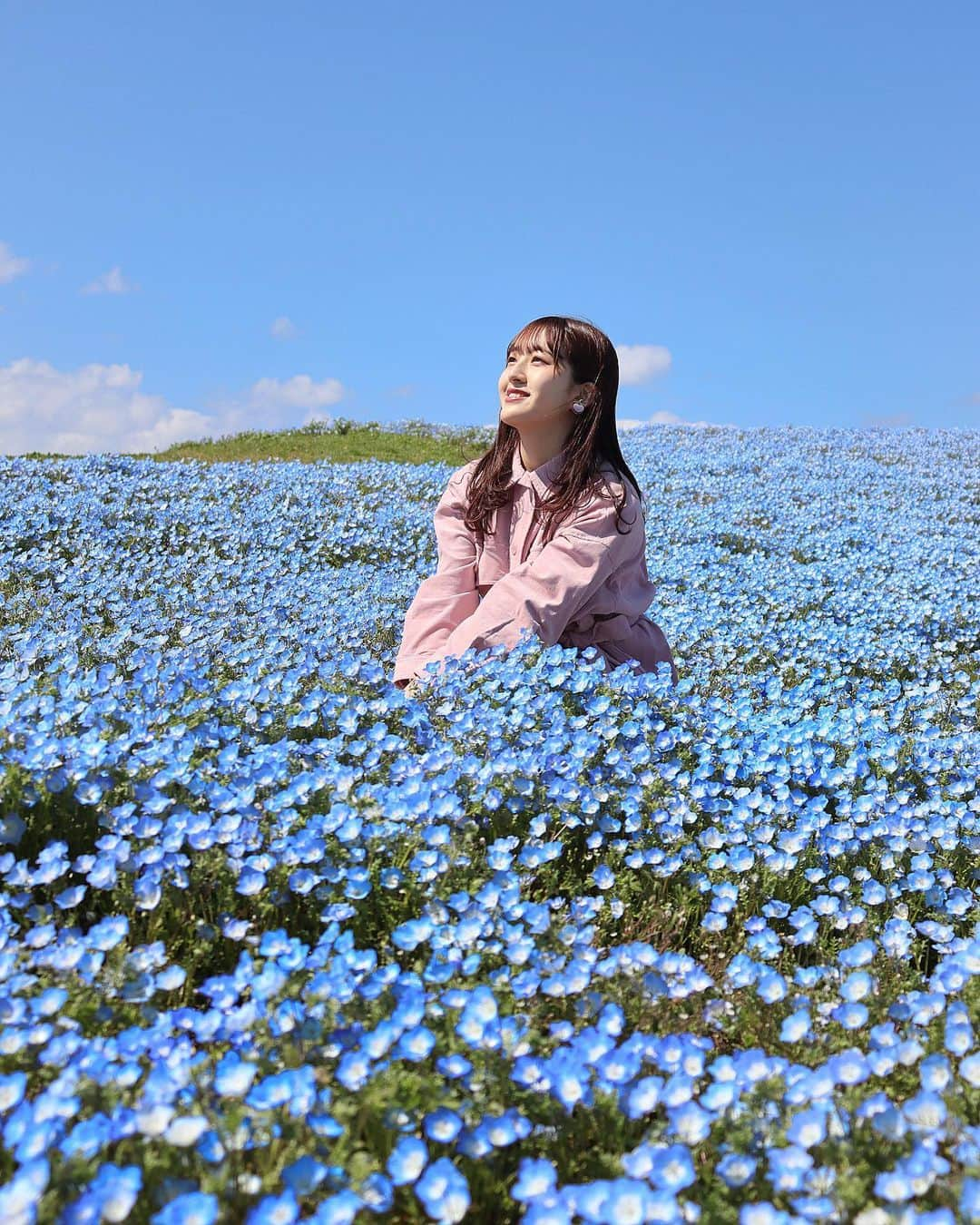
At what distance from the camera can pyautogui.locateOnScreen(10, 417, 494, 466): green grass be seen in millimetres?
16641

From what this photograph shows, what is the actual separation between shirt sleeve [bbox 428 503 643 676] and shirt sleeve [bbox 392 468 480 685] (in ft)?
0.81

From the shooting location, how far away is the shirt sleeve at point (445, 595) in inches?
202

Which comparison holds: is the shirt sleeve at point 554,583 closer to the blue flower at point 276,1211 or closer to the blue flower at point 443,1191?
the blue flower at point 443,1191

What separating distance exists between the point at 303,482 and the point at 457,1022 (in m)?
9.28

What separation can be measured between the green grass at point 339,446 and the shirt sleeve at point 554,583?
36.6ft

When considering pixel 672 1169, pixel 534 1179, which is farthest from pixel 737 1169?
pixel 534 1179

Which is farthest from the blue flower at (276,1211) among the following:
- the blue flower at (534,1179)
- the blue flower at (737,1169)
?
the blue flower at (737,1169)

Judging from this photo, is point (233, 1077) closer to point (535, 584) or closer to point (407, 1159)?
point (407, 1159)

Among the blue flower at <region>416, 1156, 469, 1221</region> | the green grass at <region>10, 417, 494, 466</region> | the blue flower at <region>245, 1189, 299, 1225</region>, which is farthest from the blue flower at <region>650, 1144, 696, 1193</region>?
the green grass at <region>10, 417, 494, 466</region>

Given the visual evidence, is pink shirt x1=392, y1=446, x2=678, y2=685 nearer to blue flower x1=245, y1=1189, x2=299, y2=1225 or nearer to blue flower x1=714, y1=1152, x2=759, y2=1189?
blue flower x1=714, y1=1152, x2=759, y2=1189

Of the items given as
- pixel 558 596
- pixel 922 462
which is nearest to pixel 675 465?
pixel 922 462

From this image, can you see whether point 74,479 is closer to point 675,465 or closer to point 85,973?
point 85,973

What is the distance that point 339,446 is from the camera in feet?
59.2

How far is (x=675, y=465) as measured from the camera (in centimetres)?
1642
